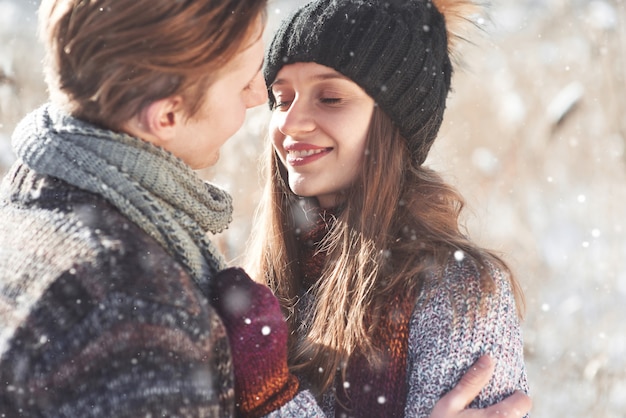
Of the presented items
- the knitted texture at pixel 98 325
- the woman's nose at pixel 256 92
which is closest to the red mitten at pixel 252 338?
the knitted texture at pixel 98 325

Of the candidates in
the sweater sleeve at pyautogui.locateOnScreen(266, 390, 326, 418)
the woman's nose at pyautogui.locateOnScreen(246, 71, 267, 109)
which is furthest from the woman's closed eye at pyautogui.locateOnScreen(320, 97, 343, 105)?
the sweater sleeve at pyautogui.locateOnScreen(266, 390, 326, 418)

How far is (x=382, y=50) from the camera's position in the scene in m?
2.18

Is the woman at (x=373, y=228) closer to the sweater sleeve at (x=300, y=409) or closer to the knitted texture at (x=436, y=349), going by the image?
the knitted texture at (x=436, y=349)

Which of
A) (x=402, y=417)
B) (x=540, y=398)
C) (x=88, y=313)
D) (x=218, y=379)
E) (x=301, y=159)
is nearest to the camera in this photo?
(x=88, y=313)

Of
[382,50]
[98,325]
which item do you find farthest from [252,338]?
[382,50]

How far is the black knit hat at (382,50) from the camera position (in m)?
2.16

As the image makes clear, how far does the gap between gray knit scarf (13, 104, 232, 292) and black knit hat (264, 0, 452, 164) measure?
85 cm

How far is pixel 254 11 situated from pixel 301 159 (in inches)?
31.6

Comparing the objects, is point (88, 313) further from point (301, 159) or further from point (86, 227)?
point (301, 159)

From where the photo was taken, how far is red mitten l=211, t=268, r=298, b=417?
1403 mm

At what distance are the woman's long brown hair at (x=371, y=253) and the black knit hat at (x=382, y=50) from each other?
8 centimetres

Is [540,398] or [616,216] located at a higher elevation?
[616,216]

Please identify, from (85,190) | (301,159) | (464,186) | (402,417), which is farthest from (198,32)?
(464,186)

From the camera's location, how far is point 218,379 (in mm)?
1296
